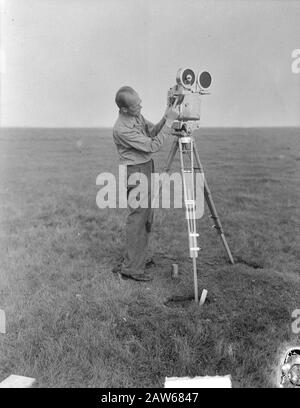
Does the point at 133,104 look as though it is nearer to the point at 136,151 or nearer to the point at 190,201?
the point at 136,151

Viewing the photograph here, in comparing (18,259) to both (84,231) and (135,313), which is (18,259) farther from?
(135,313)

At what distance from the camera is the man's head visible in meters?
5.18

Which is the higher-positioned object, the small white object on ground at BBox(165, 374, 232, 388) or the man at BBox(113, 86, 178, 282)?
the man at BBox(113, 86, 178, 282)

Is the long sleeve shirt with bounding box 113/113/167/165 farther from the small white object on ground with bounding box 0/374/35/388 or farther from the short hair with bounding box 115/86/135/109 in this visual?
the small white object on ground with bounding box 0/374/35/388

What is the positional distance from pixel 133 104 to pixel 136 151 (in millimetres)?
613

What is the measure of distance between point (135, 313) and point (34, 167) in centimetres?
1193

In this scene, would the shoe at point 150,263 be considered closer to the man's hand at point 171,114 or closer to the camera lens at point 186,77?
the man's hand at point 171,114

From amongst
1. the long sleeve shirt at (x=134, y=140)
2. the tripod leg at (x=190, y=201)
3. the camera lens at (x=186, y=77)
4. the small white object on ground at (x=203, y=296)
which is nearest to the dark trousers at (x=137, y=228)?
the long sleeve shirt at (x=134, y=140)

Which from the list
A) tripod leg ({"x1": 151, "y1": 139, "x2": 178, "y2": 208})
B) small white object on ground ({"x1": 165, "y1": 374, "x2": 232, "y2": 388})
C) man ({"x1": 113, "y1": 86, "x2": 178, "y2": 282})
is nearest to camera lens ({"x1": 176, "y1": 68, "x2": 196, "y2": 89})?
man ({"x1": 113, "y1": 86, "x2": 178, "y2": 282})

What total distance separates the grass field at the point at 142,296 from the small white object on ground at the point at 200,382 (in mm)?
82

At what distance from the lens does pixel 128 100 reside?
5.20 metres

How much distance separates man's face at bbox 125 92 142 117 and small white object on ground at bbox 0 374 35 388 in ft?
10.8

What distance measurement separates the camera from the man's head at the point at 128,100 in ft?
17.0
